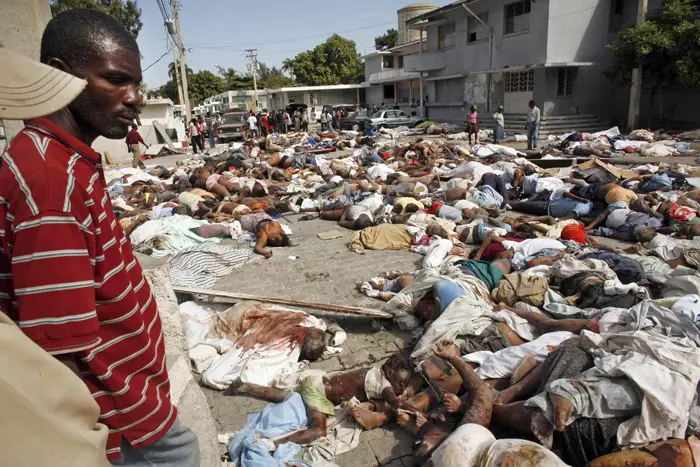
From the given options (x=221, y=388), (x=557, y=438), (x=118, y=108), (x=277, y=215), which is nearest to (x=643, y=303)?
(x=557, y=438)

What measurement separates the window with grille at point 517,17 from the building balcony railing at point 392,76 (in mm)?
9305

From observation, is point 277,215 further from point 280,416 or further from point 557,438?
point 557,438

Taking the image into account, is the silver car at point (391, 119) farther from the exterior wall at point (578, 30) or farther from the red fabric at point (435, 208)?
the red fabric at point (435, 208)

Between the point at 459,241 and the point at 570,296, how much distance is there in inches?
99.1

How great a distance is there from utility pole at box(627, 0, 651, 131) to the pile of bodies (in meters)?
11.6

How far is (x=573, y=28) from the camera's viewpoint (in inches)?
789

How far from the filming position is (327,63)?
47781 millimetres

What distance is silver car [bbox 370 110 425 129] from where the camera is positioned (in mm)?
24938

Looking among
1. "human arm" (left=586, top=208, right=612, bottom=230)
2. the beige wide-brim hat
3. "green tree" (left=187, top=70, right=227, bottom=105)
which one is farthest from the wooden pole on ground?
"green tree" (left=187, top=70, right=227, bottom=105)

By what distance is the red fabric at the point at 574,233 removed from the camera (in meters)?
6.12

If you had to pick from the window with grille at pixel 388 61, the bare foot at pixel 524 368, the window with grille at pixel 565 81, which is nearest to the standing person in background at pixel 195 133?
the window with grille at pixel 565 81

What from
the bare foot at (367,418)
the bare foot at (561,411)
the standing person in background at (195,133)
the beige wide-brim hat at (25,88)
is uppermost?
the beige wide-brim hat at (25,88)

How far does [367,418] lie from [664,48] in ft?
63.6

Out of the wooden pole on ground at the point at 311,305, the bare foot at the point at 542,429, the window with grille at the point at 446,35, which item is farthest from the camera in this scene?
the window with grille at the point at 446,35
